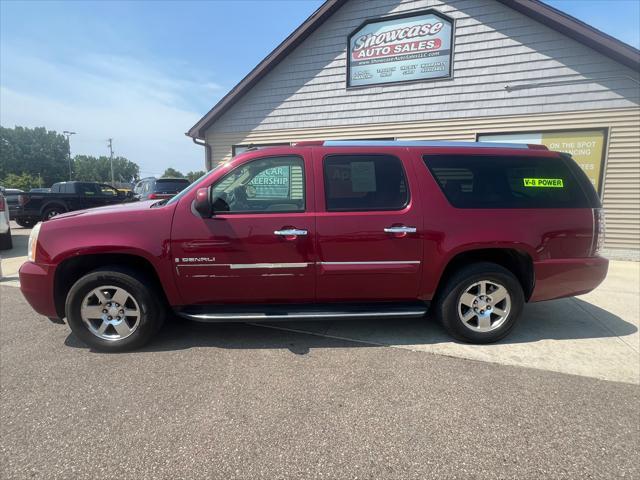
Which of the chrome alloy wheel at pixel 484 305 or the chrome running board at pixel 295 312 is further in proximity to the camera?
the chrome alloy wheel at pixel 484 305

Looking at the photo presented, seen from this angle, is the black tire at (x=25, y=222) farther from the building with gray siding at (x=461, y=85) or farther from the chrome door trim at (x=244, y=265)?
the chrome door trim at (x=244, y=265)

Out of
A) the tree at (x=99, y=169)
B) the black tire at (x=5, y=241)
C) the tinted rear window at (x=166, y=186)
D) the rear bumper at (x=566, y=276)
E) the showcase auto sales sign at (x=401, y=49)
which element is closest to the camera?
the rear bumper at (x=566, y=276)

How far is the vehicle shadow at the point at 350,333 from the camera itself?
329 cm

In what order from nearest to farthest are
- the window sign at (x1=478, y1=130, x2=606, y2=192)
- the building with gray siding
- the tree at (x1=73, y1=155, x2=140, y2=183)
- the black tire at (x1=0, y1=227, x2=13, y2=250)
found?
the building with gray siding → the window sign at (x1=478, y1=130, x2=606, y2=192) → the black tire at (x1=0, y1=227, x2=13, y2=250) → the tree at (x1=73, y1=155, x2=140, y2=183)

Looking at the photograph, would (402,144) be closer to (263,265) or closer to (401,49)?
(263,265)

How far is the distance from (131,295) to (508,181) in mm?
3667

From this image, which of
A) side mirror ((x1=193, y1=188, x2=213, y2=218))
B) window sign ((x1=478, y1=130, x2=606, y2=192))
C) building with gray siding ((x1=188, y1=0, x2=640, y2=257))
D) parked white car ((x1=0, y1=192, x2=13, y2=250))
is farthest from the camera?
parked white car ((x1=0, y1=192, x2=13, y2=250))

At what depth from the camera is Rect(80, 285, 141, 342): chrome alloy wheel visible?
308cm

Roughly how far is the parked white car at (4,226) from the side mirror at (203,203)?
726cm

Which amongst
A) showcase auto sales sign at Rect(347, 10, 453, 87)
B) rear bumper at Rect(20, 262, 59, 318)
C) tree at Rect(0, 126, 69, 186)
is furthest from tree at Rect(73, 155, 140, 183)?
rear bumper at Rect(20, 262, 59, 318)

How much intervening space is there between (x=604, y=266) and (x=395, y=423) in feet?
8.93

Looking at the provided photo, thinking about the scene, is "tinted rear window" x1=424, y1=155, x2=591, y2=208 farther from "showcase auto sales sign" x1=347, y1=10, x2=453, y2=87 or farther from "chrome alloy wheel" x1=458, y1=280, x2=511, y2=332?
"showcase auto sales sign" x1=347, y1=10, x2=453, y2=87

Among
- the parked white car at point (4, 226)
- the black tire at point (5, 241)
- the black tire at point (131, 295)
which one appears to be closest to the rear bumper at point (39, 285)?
the black tire at point (131, 295)

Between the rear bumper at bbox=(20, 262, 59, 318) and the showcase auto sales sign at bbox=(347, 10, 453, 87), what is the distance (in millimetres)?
7478
